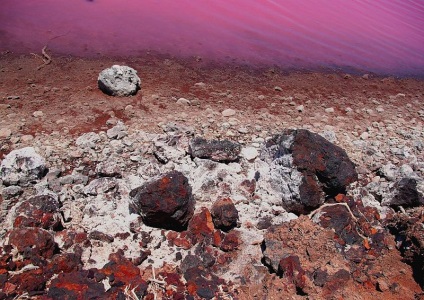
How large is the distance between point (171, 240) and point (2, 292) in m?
1.30

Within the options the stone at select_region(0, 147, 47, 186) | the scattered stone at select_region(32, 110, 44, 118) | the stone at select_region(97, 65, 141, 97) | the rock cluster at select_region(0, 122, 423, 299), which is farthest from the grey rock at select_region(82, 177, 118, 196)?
the stone at select_region(97, 65, 141, 97)

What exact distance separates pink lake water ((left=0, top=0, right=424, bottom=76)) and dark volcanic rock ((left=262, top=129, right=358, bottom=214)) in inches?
120

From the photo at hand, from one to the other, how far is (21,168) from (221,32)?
4696 millimetres

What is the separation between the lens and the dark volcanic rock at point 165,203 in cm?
299

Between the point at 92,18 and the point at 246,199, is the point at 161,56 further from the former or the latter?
the point at 246,199

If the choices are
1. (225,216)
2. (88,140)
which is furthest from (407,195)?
(88,140)

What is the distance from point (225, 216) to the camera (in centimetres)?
311

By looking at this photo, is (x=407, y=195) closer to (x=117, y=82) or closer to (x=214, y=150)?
(x=214, y=150)

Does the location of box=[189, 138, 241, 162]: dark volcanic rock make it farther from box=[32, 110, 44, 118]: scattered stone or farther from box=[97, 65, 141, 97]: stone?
box=[32, 110, 44, 118]: scattered stone

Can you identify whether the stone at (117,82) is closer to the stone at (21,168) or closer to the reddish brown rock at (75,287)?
the stone at (21,168)

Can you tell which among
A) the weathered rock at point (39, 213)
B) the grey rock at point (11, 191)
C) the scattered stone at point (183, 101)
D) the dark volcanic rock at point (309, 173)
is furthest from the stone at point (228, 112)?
the grey rock at point (11, 191)

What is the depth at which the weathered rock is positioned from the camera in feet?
9.37

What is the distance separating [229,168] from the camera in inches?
147

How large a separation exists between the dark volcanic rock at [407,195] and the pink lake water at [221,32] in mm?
3409
